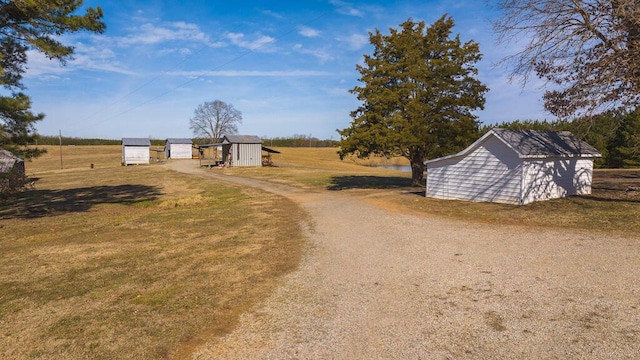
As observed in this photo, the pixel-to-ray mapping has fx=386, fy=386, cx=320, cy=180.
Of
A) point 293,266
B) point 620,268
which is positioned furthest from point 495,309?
point 293,266

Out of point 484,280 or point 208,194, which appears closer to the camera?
point 484,280

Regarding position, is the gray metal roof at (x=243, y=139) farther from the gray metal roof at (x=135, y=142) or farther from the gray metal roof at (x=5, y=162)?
the gray metal roof at (x=5, y=162)

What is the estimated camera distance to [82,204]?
2050 cm

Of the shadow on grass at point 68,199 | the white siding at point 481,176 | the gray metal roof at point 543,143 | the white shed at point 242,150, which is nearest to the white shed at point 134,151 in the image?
the white shed at point 242,150

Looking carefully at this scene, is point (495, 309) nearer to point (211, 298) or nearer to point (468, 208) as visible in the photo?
point (211, 298)

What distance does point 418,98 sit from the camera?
874 inches

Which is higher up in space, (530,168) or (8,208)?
(530,168)

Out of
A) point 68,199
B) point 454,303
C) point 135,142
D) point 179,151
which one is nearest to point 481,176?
point 454,303

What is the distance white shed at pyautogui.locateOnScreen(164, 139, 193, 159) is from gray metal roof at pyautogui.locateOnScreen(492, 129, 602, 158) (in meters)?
65.9

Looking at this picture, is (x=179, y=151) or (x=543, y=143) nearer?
(x=543, y=143)

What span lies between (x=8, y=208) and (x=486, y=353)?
2311cm

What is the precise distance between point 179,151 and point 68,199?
53482 millimetres

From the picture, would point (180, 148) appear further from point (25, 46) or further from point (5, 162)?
point (25, 46)

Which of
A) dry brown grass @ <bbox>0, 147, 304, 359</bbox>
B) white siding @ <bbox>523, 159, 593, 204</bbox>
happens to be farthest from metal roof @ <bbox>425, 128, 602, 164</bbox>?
dry brown grass @ <bbox>0, 147, 304, 359</bbox>
